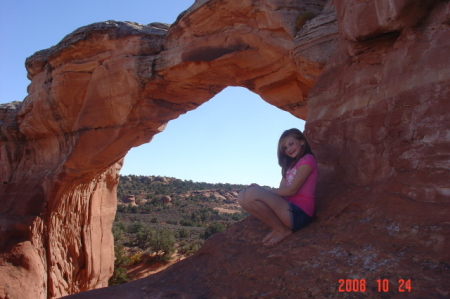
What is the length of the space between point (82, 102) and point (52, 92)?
0.78 m

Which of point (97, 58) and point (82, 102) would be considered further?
point (82, 102)

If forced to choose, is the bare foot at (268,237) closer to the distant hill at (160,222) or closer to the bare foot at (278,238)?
the bare foot at (278,238)

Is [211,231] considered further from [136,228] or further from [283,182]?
[283,182]

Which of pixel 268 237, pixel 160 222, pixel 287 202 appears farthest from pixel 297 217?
pixel 160 222

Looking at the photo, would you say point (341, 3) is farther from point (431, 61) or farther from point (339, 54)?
point (431, 61)

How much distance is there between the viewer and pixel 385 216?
10.1ft

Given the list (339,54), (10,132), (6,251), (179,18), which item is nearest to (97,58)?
(179,18)

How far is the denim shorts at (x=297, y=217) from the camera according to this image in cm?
361

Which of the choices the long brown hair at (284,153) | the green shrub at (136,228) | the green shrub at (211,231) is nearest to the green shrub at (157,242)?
the green shrub at (136,228)

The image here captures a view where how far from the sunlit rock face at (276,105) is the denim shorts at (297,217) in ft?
0.33

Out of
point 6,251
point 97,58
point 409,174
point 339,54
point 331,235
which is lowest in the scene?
point 6,251
